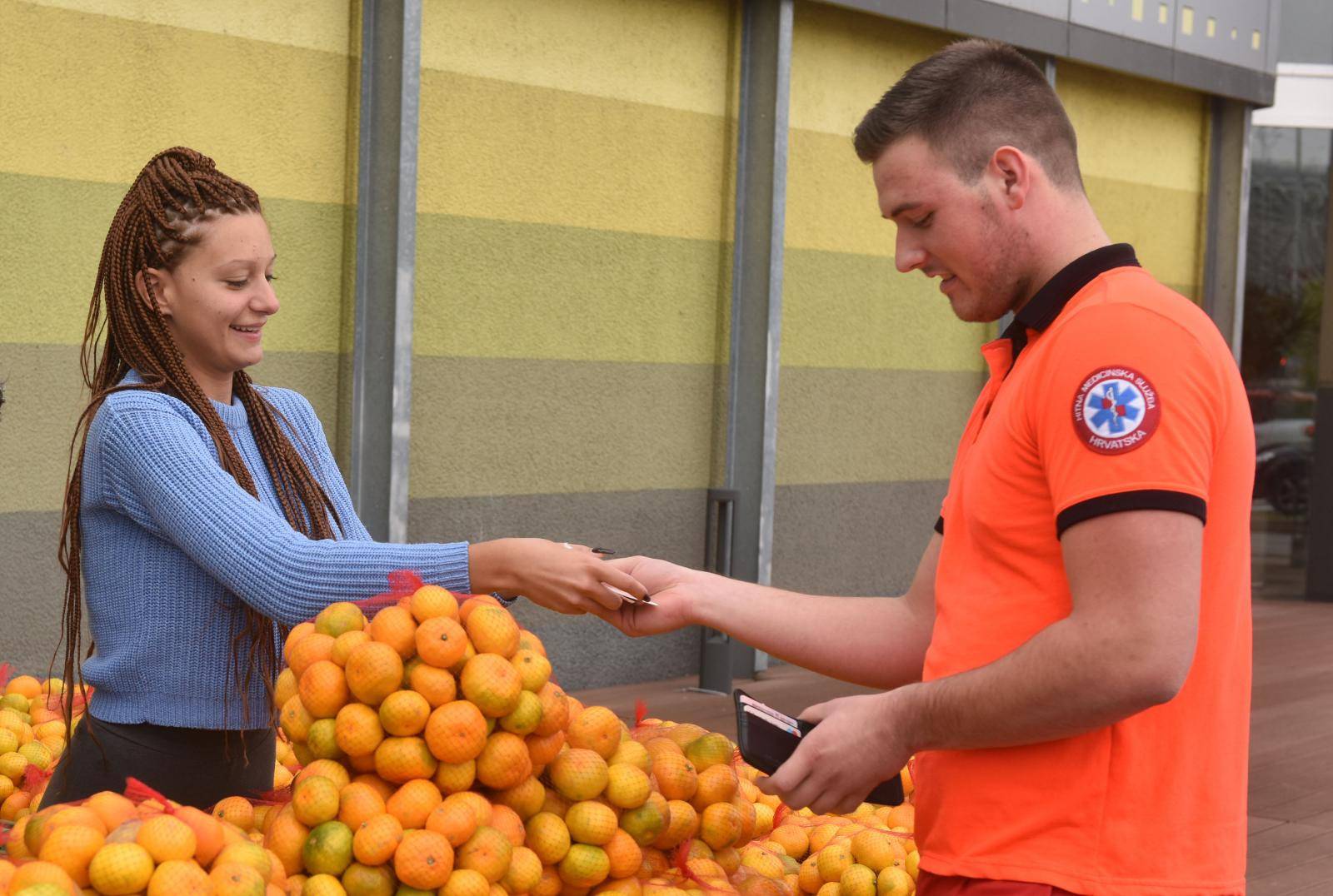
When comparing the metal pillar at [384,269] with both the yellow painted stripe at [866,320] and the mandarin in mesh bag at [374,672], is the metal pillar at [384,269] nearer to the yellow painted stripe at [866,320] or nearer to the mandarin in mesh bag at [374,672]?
the yellow painted stripe at [866,320]

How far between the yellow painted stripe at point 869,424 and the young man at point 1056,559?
6173mm

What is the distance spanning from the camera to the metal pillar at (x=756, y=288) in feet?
25.5

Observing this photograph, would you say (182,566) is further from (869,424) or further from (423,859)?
(869,424)

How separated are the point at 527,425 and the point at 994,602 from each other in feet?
17.3

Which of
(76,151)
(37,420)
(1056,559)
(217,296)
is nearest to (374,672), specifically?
(217,296)

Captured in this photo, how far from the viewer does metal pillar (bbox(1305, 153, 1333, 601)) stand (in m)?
11.5

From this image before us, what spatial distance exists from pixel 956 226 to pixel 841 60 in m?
6.56

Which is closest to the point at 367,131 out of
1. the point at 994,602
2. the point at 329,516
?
the point at 329,516

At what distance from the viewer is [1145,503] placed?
5.66 ft

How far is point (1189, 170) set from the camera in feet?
35.5

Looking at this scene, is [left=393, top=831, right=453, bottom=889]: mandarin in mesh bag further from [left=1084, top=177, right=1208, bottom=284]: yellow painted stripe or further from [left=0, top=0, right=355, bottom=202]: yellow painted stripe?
[left=1084, top=177, right=1208, bottom=284]: yellow painted stripe

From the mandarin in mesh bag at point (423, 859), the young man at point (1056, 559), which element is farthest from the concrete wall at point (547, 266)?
the young man at point (1056, 559)

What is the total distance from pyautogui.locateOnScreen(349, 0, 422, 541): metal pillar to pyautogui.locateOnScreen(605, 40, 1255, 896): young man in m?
4.46

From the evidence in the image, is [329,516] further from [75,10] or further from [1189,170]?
[1189,170]
